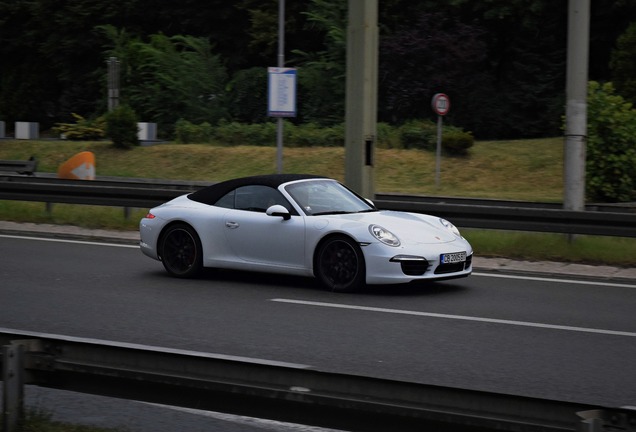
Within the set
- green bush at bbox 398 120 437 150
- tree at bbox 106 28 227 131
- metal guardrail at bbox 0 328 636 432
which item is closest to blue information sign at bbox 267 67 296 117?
green bush at bbox 398 120 437 150

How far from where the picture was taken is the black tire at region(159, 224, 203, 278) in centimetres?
1210

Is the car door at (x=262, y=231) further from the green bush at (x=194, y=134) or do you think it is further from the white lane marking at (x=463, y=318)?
the green bush at (x=194, y=134)

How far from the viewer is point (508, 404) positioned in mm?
4164

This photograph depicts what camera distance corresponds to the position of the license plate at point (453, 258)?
434 inches

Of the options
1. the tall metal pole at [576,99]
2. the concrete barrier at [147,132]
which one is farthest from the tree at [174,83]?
the tall metal pole at [576,99]

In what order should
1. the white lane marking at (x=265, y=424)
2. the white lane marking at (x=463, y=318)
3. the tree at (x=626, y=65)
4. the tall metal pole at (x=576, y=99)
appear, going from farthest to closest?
the tree at (x=626, y=65)
the tall metal pole at (x=576, y=99)
the white lane marking at (x=463, y=318)
the white lane marking at (x=265, y=424)

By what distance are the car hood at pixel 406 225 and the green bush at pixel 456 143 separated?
2383 centimetres

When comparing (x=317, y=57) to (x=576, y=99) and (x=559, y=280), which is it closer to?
(x=576, y=99)

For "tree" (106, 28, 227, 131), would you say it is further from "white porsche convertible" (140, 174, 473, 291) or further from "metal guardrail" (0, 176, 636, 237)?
"white porsche convertible" (140, 174, 473, 291)

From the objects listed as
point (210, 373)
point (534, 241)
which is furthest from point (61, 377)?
point (534, 241)

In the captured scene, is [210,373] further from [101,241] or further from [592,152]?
[592,152]

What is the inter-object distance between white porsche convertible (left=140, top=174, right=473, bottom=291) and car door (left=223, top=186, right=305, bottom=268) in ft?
0.04

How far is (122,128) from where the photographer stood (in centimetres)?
4000

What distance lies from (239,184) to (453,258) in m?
2.68
